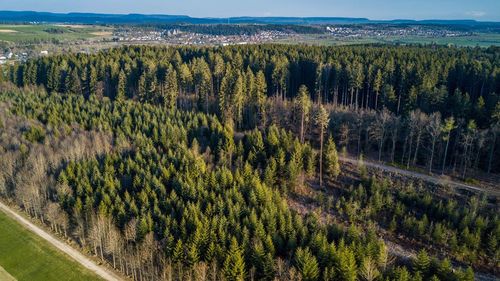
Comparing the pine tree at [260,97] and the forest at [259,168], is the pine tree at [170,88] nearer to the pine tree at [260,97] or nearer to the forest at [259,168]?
the forest at [259,168]

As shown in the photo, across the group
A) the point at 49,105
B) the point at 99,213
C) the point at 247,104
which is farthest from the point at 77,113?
the point at 99,213

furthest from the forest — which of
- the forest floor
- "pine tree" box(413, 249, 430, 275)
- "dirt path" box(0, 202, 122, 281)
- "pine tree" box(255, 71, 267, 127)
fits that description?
the forest floor

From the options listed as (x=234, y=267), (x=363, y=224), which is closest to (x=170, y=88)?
(x=363, y=224)

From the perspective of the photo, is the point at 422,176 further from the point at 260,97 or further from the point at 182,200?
the point at 260,97

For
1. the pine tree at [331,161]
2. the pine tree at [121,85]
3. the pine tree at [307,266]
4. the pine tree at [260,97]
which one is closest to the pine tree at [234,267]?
the pine tree at [307,266]

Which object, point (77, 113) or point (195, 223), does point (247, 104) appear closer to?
point (77, 113)

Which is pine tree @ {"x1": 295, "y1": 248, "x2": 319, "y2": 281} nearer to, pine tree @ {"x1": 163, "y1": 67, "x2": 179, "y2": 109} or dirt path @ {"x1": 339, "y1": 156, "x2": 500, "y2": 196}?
dirt path @ {"x1": 339, "y1": 156, "x2": 500, "y2": 196}
